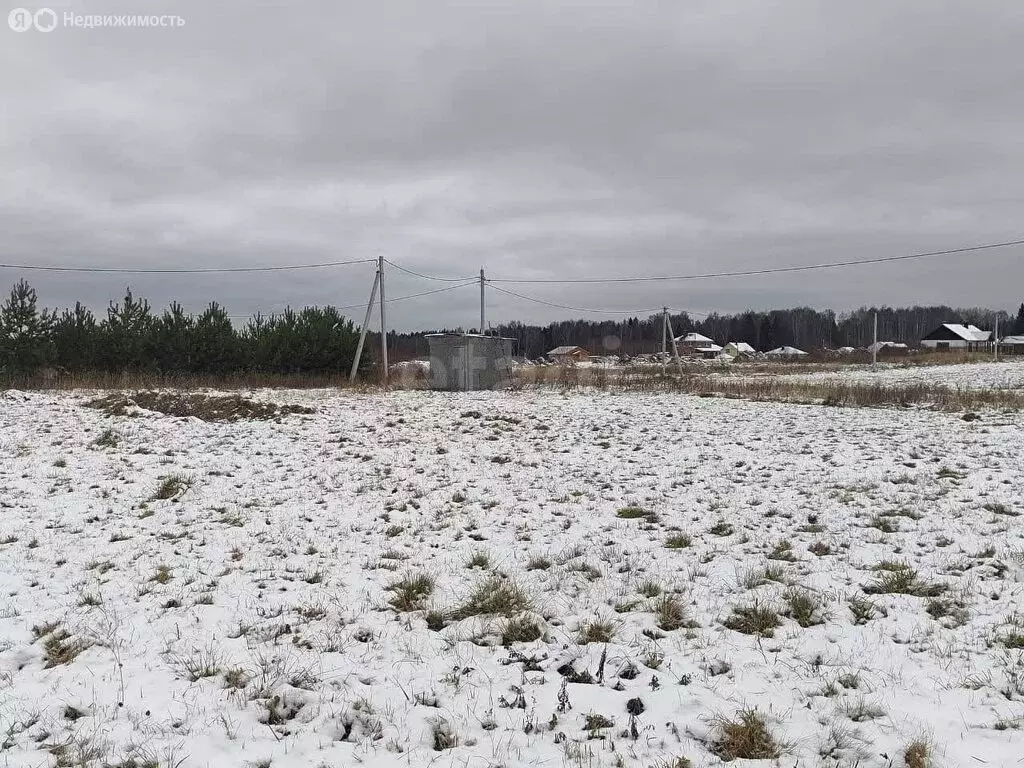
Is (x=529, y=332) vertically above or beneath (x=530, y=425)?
above

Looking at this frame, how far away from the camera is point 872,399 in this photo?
58.9ft

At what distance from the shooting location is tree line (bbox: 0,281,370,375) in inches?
922

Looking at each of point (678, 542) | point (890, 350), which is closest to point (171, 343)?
point (678, 542)

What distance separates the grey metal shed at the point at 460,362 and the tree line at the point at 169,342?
19.8 ft

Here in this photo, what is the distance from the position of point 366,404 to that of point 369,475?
335 inches

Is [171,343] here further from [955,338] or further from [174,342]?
[955,338]

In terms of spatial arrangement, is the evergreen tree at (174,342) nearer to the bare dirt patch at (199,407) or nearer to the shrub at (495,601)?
the bare dirt patch at (199,407)

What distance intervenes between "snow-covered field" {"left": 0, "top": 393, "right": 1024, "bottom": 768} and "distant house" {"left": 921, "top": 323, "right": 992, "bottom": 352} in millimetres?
92044

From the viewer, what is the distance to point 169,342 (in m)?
25.5

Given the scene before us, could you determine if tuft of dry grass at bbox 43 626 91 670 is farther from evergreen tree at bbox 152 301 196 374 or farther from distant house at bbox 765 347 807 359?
distant house at bbox 765 347 807 359

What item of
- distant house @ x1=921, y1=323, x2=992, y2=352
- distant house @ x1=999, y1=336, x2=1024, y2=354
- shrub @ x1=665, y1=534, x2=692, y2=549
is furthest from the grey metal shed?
distant house @ x1=921, y1=323, x2=992, y2=352

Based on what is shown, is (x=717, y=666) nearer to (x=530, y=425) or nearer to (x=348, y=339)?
(x=530, y=425)

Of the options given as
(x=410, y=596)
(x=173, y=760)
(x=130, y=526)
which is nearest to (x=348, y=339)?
(x=130, y=526)

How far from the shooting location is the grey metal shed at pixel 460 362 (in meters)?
22.7
